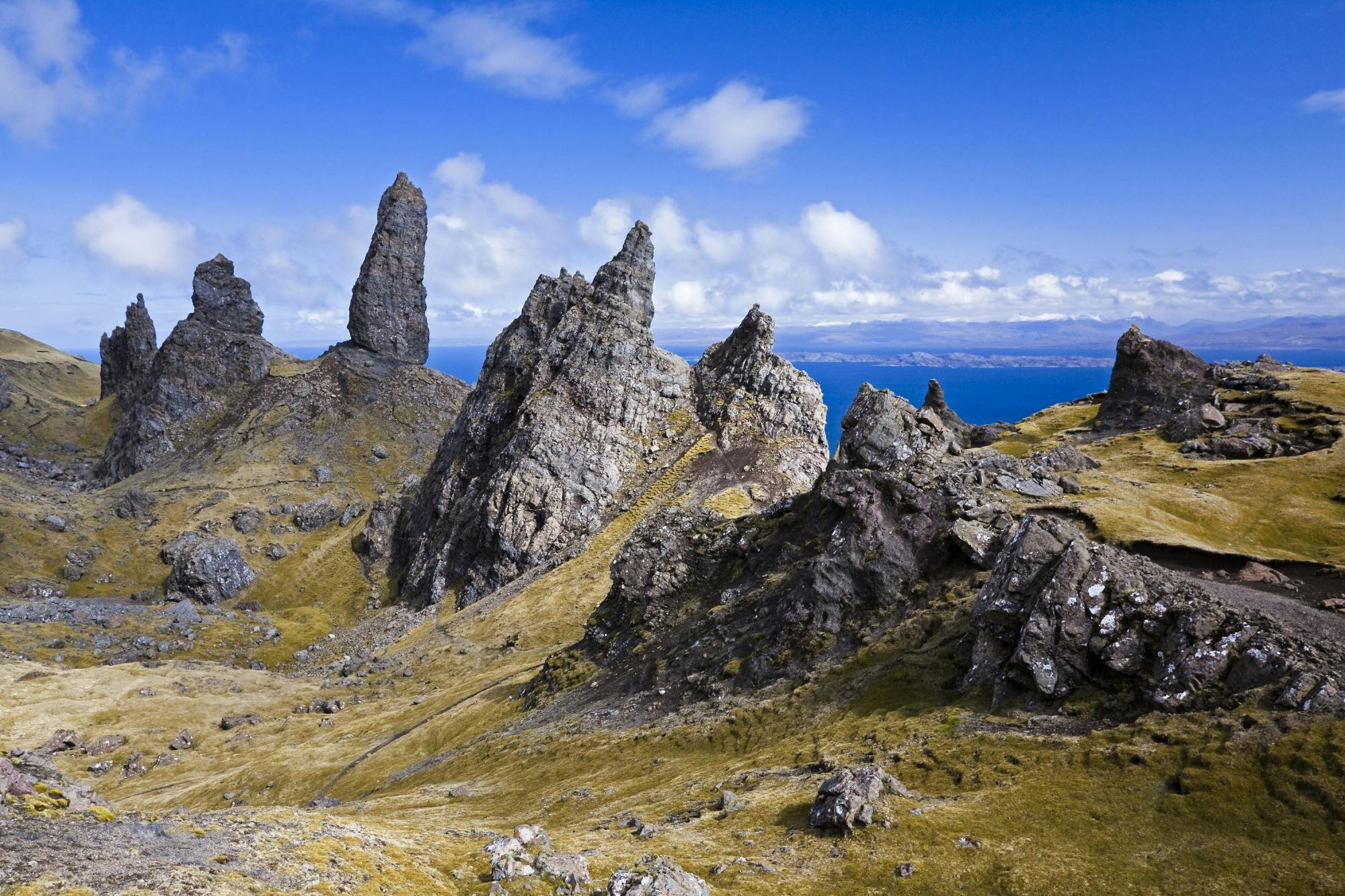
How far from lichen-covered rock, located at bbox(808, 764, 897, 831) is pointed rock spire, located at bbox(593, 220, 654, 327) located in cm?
11331

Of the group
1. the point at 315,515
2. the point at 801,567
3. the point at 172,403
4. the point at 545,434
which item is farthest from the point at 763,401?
the point at 172,403

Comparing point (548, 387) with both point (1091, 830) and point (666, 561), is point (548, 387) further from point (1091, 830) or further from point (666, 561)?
point (1091, 830)

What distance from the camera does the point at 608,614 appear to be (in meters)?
71.5

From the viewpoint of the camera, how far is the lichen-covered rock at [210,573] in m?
134

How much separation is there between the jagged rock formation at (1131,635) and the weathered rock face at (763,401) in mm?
81473

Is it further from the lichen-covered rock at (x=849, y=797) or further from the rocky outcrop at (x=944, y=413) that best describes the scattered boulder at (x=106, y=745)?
the rocky outcrop at (x=944, y=413)

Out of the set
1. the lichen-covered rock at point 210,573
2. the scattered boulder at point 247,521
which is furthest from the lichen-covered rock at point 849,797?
the scattered boulder at point 247,521

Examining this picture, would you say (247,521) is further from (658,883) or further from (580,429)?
(658,883)

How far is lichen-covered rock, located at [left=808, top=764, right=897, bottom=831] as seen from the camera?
99.0ft

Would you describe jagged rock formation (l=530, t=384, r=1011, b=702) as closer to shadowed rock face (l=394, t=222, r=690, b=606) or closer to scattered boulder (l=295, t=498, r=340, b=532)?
shadowed rock face (l=394, t=222, r=690, b=606)

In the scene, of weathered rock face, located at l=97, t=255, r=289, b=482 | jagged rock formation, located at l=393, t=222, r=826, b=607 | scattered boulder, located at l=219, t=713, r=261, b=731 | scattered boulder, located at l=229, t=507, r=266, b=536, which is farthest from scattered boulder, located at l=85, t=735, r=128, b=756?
weathered rock face, located at l=97, t=255, r=289, b=482

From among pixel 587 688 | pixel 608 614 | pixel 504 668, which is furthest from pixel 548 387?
pixel 587 688

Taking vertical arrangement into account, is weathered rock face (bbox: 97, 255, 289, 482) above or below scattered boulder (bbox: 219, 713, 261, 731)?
above

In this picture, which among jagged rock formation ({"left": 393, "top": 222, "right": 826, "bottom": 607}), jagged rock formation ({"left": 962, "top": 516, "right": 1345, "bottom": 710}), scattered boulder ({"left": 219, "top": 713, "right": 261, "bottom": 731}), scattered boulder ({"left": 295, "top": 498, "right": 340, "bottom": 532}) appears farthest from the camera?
scattered boulder ({"left": 295, "top": 498, "right": 340, "bottom": 532})
